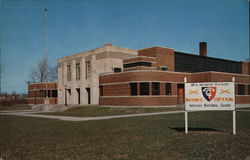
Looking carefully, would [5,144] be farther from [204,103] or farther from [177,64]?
[177,64]

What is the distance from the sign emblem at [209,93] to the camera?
1123 cm

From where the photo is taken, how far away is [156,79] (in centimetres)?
3141

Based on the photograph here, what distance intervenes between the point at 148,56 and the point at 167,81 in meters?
7.79

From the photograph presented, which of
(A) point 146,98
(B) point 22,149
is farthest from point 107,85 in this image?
(B) point 22,149

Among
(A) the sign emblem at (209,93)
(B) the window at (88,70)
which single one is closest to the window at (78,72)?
(B) the window at (88,70)

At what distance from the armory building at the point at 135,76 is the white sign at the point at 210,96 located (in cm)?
1906

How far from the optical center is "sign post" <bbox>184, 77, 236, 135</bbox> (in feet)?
36.5

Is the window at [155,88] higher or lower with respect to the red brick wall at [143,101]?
higher

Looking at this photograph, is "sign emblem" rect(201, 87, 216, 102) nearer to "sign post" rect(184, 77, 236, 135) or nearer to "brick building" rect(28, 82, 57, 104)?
"sign post" rect(184, 77, 236, 135)

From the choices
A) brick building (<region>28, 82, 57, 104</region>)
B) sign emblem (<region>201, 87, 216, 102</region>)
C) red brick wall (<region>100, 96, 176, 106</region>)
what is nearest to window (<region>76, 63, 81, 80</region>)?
brick building (<region>28, 82, 57, 104</region>)

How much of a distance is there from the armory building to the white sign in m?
19.1

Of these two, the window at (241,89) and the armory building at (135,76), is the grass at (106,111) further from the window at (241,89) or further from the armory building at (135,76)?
the window at (241,89)

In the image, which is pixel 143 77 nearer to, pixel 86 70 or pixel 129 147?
pixel 86 70

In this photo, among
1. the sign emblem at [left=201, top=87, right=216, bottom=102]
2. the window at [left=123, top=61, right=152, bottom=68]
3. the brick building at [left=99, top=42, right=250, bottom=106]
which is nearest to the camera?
the sign emblem at [left=201, top=87, right=216, bottom=102]
